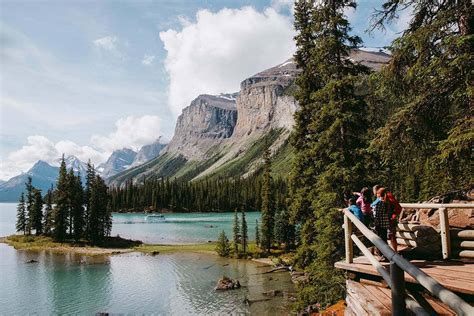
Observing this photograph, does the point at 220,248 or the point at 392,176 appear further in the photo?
the point at 220,248

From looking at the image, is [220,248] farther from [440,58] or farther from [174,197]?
[174,197]

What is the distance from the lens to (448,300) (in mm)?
2654

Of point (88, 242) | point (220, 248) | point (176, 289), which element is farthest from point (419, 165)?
point (88, 242)

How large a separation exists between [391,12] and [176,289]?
39.9 metres

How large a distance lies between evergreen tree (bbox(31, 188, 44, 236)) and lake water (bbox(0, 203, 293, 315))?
85.6 feet

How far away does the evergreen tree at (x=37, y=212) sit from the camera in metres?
96.0

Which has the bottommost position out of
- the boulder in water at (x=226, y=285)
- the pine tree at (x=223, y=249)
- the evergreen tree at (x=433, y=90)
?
the boulder in water at (x=226, y=285)

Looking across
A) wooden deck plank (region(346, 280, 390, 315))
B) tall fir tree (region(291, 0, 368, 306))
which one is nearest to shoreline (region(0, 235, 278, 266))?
tall fir tree (region(291, 0, 368, 306))

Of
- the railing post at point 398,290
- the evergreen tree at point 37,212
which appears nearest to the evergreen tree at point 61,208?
the evergreen tree at point 37,212

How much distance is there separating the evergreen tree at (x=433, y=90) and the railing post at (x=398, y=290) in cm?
808

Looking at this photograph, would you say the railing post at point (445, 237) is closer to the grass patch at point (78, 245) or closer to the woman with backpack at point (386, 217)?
the woman with backpack at point (386, 217)

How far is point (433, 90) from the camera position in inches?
456

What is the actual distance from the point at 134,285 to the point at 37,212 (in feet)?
204

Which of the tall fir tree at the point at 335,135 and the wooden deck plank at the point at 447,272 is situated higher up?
the tall fir tree at the point at 335,135
